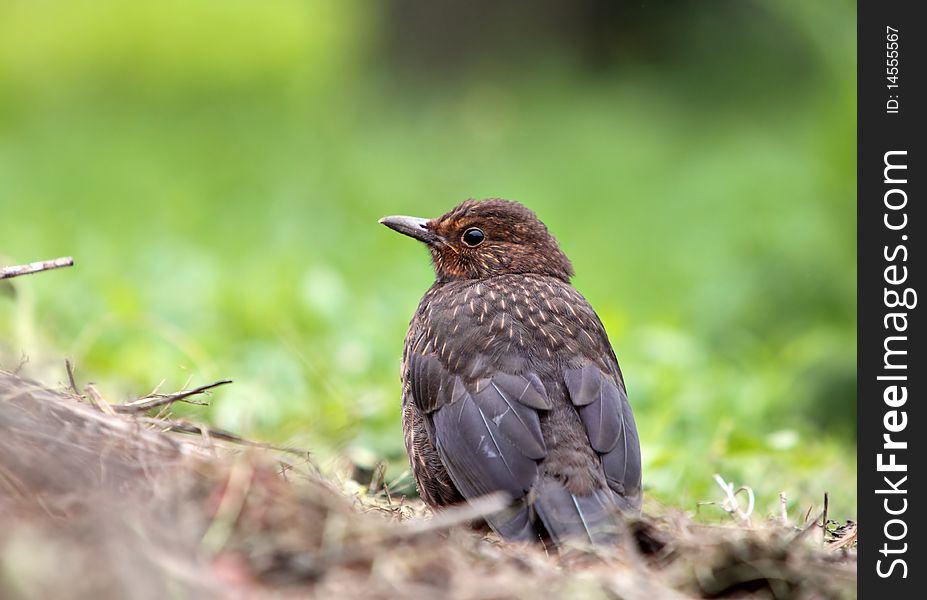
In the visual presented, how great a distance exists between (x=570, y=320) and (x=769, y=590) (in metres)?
1.70

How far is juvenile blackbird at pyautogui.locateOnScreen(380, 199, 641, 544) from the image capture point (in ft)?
13.3

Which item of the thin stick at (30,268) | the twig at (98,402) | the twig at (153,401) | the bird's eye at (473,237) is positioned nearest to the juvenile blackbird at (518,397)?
the bird's eye at (473,237)

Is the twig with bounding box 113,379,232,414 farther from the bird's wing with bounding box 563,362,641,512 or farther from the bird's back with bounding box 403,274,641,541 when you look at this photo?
the bird's wing with bounding box 563,362,641,512

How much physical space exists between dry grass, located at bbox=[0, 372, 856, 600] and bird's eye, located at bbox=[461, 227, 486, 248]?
6.74 feet

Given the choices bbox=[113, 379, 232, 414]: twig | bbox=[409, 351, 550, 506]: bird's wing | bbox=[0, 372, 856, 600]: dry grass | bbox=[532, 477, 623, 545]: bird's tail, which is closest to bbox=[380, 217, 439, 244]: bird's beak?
bbox=[409, 351, 550, 506]: bird's wing

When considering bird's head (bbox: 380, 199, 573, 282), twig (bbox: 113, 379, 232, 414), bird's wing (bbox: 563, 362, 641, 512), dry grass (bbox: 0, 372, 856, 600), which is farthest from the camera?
bird's head (bbox: 380, 199, 573, 282)

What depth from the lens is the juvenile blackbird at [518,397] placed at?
13.3ft

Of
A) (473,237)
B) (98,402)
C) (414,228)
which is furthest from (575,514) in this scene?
(414,228)

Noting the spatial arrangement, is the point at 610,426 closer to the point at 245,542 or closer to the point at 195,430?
the point at 195,430

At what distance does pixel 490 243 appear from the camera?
552 cm

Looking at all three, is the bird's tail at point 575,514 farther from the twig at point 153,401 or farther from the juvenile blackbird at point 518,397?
the twig at point 153,401

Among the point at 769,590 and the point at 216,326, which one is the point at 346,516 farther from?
the point at 216,326
